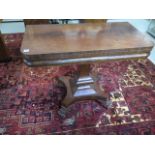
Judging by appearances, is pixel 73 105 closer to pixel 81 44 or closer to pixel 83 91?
pixel 83 91

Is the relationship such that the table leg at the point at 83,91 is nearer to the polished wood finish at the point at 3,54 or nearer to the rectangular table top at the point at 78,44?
the rectangular table top at the point at 78,44

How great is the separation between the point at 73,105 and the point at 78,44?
2.08ft

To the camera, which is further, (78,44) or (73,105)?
(73,105)

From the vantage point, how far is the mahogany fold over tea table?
3.18 ft

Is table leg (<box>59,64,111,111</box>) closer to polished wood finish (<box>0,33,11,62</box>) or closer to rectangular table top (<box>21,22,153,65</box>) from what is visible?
rectangular table top (<box>21,22,153,65</box>)

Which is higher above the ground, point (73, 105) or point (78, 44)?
point (78, 44)

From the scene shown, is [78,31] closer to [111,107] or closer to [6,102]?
[111,107]

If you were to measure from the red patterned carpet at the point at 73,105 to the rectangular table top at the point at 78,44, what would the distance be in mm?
568

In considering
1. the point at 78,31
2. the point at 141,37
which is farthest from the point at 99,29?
the point at 141,37

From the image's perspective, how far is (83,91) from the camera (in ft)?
4.67

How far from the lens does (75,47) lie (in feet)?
3.33

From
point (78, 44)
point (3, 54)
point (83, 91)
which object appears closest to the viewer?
point (78, 44)

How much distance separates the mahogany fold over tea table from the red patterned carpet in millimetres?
190

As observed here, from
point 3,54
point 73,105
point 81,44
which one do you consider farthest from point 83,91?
point 3,54
